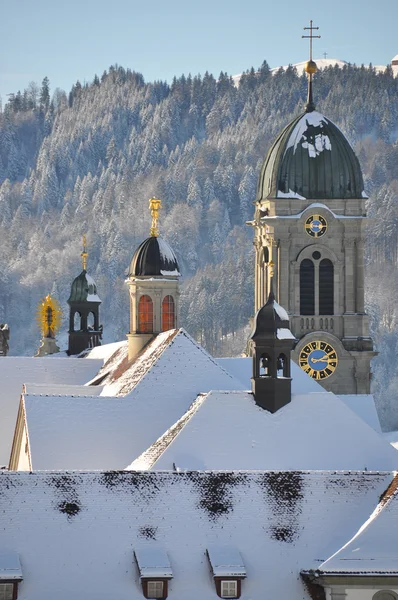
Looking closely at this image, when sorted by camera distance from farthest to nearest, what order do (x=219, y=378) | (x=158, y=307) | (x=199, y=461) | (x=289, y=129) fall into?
(x=289, y=129)
(x=158, y=307)
(x=219, y=378)
(x=199, y=461)

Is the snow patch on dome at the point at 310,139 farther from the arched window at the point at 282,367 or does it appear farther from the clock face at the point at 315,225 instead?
the arched window at the point at 282,367

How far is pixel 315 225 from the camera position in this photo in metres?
107

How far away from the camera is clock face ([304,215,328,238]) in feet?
350

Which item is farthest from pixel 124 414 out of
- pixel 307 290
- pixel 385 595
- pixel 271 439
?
pixel 307 290

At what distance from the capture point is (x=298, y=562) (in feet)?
206

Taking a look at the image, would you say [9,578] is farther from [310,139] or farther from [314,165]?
[310,139]

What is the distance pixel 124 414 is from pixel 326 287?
88.2 feet

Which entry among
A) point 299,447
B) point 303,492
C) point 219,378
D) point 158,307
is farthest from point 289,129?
point 303,492

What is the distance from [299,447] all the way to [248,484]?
36.9ft

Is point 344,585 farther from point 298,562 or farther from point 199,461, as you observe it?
point 199,461

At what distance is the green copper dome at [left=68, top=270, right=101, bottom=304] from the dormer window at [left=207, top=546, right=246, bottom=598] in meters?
67.4

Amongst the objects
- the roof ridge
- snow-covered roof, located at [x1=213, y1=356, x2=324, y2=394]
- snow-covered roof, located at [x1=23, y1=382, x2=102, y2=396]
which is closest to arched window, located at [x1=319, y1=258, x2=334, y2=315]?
snow-covered roof, located at [x1=213, y1=356, x2=324, y2=394]

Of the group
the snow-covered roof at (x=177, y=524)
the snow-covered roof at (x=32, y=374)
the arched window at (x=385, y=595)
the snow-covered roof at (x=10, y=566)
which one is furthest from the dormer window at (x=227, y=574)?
the snow-covered roof at (x=32, y=374)

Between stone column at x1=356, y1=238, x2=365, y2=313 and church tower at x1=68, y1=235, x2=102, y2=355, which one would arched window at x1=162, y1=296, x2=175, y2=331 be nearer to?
stone column at x1=356, y1=238, x2=365, y2=313
